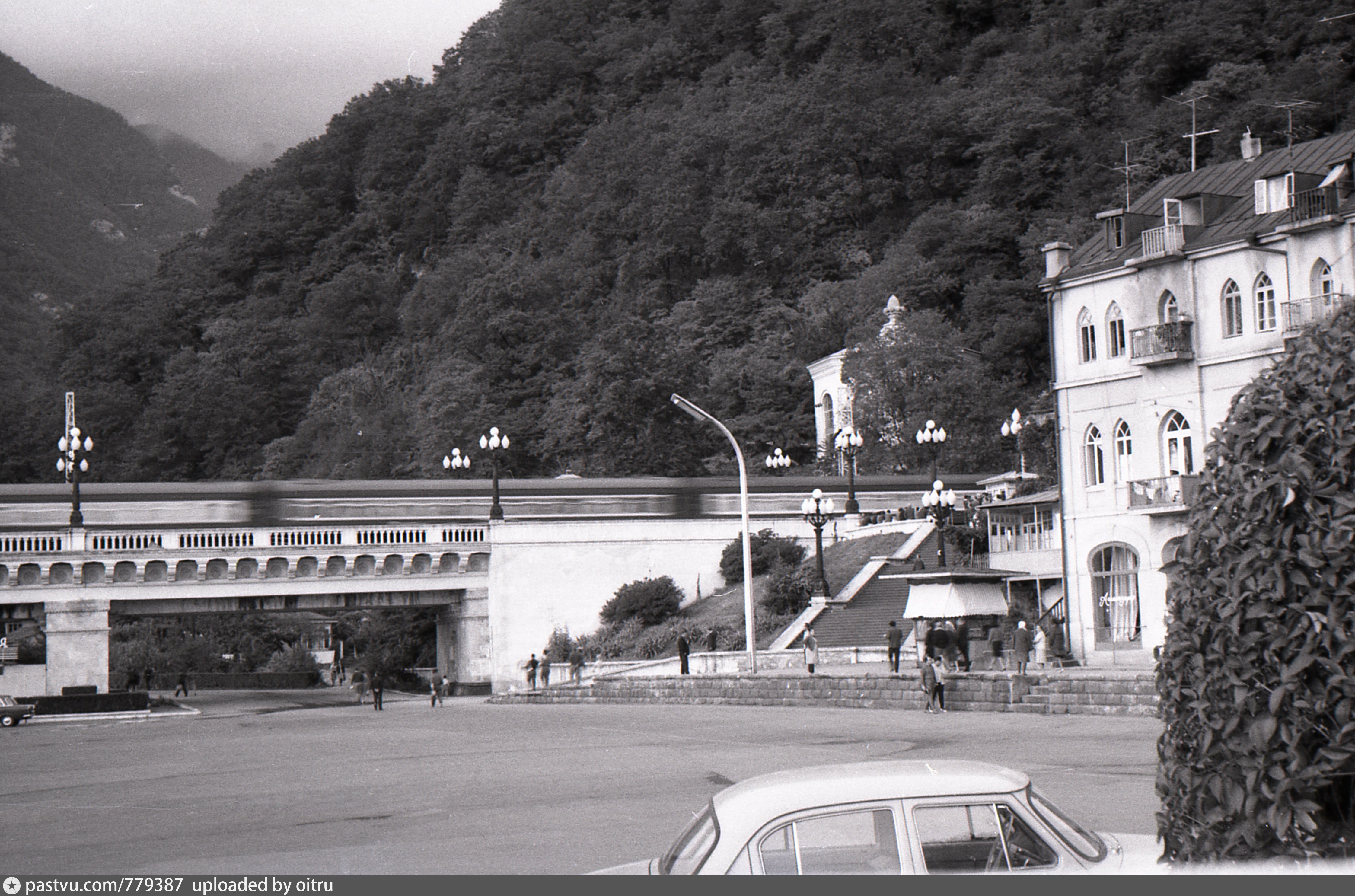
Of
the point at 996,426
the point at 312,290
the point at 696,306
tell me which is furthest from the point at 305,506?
the point at 312,290

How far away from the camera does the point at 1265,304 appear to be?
33.3 m

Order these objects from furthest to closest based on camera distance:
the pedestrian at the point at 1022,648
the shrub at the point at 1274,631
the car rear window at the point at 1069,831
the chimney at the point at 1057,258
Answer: the chimney at the point at 1057,258, the pedestrian at the point at 1022,648, the car rear window at the point at 1069,831, the shrub at the point at 1274,631

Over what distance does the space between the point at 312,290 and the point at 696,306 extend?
3569 centimetres

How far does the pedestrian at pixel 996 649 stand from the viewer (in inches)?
1220

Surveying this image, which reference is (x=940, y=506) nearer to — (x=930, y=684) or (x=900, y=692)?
(x=900, y=692)

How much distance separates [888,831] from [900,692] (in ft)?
72.6

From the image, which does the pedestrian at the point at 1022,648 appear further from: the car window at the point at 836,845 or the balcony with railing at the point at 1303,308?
the car window at the point at 836,845

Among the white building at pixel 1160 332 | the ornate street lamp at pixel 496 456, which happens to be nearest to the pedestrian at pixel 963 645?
the white building at pixel 1160 332

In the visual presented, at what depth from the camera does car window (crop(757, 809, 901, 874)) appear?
628cm

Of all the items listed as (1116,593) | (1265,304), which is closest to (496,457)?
(1116,593)

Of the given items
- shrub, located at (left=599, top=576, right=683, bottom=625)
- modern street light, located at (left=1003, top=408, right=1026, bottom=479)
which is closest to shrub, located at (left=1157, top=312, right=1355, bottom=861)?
modern street light, located at (left=1003, top=408, right=1026, bottom=479)

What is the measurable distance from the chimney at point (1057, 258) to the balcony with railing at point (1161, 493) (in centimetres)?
644

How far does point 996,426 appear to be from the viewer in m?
59.8

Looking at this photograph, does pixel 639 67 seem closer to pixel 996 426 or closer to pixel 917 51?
pixel 917 51
